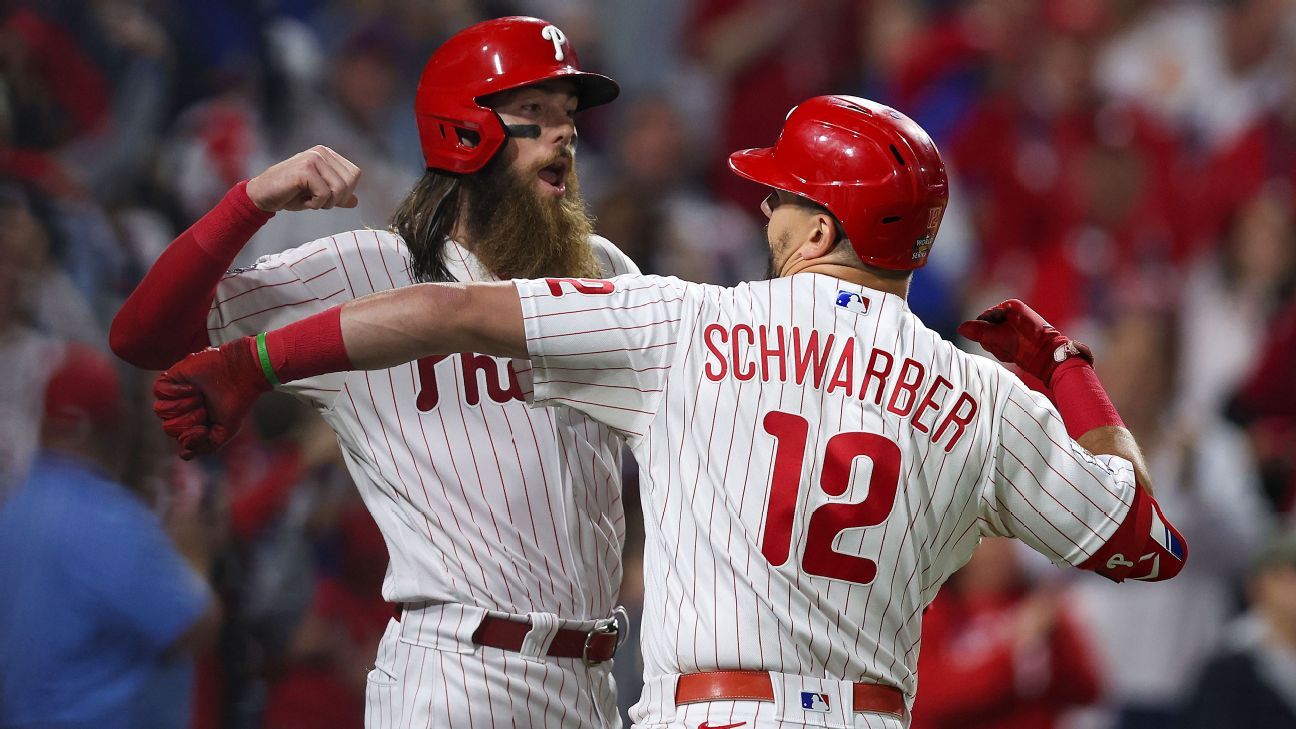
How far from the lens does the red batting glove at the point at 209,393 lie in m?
2.48

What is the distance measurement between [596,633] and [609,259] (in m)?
0.88

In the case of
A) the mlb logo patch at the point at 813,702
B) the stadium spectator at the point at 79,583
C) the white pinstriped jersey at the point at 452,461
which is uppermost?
the white pinstriped jersey at the point at 452,461

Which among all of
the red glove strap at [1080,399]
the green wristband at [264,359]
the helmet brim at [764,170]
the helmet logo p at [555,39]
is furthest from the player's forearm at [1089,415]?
the green wristband at [264,359]

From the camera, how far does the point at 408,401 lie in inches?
118

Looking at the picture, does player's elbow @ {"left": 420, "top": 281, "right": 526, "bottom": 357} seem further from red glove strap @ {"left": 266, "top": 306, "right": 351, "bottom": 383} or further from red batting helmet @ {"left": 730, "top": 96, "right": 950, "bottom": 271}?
red batting helmet @ {"left": 730, "top": 96, "right": 950, "bottom": 271}

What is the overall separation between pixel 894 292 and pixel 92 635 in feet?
8.20

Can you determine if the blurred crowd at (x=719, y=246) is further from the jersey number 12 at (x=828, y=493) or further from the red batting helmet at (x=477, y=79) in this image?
the jersey number 12 at (x=828, y=493)

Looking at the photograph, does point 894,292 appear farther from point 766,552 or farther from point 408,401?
point 408,401

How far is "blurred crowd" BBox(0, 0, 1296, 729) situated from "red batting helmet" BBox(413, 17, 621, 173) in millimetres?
1538

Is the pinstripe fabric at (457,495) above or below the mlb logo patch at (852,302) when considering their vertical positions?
below

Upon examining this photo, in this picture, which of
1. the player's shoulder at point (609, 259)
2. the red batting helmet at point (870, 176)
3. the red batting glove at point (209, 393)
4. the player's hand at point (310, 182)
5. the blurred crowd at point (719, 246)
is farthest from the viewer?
the blurred crowd at point (719, 246)

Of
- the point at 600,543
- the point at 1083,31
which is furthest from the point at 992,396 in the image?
the point at 1083,31

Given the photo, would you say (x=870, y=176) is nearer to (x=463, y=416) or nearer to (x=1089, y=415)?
(x=1089, y=415)

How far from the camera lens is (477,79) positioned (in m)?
3.17
